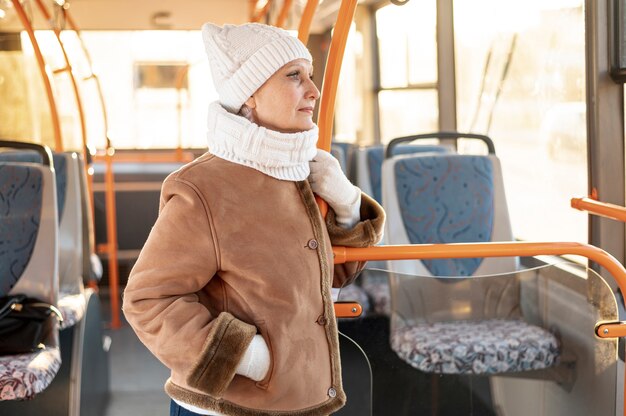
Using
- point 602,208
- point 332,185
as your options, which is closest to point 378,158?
point 602,208

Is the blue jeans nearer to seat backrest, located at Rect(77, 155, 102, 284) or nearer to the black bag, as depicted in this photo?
the black bag

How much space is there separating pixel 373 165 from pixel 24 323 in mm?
2126

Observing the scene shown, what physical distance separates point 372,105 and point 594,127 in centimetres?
455

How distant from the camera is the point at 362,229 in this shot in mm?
1768

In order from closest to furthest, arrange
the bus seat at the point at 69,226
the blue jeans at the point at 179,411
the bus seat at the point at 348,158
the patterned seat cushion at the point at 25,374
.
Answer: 1. the blue jeans at the point at 179,411
2. the patterned seat cushion at the point at 25,374
3. the bus seat at the point at 69,226
4. the bus seat at the point at 348,158

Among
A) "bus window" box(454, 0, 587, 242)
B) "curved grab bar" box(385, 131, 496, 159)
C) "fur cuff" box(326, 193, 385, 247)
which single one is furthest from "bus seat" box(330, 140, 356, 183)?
"fur cuff" box(326, 193, 385, 247)

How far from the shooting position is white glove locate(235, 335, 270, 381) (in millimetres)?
1434

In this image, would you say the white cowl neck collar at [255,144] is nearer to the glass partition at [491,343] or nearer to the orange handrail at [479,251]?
the orange handrail at [479,251]

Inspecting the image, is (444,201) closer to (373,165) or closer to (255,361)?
(373,165)

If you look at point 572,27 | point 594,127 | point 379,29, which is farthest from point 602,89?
point 379,29

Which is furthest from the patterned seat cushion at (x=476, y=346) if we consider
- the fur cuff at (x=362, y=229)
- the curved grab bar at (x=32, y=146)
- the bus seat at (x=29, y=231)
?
the curved grab bar at (x=32, y=146)

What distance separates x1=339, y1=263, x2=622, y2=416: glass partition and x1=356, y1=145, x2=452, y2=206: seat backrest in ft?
7.26

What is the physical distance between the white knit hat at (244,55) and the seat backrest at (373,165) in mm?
2966

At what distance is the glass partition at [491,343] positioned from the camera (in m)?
2.15
